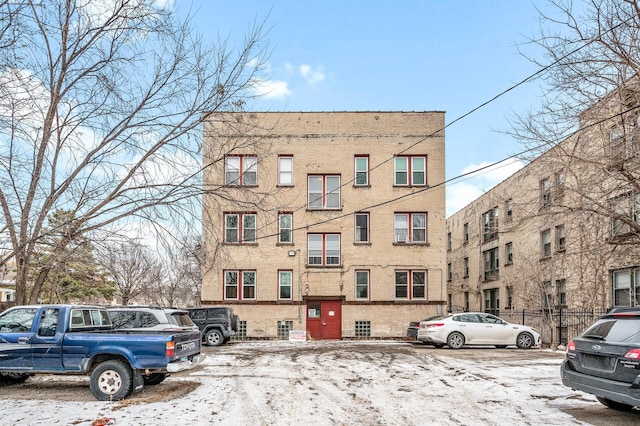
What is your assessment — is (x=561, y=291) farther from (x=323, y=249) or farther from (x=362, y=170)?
(x=323, y=249)

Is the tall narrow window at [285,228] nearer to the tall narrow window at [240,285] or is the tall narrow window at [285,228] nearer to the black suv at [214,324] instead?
the tall narrow window at [240,285]

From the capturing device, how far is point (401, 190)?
91.9 feet

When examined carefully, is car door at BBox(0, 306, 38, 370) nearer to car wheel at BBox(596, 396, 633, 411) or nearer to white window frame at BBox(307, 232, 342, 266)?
car wheel at BBox(596, 396, 633, 411)

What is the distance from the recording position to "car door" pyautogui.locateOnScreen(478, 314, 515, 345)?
66.9 ft

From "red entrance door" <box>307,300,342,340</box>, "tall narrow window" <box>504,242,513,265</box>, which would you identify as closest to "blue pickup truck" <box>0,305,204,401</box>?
"red entrance door" <box>307,300,342,340</box>

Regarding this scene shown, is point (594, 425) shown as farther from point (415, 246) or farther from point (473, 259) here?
point (473, 259)

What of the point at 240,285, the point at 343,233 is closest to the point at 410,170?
the point at 343,233

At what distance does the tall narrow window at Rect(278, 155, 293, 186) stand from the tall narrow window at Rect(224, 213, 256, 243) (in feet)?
8.09

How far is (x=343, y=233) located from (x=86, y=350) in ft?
61.8

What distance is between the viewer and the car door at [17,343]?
10109mm

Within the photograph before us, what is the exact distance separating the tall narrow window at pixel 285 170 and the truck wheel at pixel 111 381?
1896 centimetres

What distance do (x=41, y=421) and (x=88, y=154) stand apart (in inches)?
202

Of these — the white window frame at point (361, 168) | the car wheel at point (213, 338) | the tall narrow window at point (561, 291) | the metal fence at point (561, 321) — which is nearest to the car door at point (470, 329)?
the metal fence at point (561, 321)

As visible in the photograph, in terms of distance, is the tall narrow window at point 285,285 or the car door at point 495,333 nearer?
the car door at point 495,333
